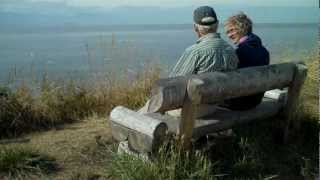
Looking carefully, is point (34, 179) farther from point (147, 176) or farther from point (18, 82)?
point (18, 82)

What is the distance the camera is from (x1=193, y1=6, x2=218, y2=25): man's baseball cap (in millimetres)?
5176

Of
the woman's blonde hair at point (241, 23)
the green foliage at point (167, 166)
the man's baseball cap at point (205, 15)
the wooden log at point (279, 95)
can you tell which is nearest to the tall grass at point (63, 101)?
the wooden log at point (279, 95)

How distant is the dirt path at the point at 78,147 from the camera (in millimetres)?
4969

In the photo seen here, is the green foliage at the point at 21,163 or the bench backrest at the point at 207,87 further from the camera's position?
the green foliage at the point at 21,163

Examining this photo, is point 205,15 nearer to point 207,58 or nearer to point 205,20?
point 205,20

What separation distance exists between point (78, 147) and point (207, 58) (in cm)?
150

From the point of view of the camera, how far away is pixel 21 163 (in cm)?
491

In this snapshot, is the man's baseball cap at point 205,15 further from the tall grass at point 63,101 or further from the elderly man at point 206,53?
the tall grass at point 63,101

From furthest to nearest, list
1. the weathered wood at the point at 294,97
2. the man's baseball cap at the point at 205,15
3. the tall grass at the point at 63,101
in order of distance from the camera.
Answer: the tall grass at the point at 63,101, the weathered wood at the point at 294,97, the man's baseball cap at the point at 205,15

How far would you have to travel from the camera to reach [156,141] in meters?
4.49

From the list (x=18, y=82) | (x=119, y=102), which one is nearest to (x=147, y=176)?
(x=119, y=102)

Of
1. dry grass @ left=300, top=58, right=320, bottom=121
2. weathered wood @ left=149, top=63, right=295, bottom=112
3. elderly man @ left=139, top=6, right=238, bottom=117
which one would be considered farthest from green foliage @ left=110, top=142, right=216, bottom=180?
dry grass @ left=300, top=58, right=320, bottom=121

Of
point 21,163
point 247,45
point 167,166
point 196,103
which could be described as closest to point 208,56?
point 196,103

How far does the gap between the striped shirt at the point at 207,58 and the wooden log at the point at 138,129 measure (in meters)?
0.66
